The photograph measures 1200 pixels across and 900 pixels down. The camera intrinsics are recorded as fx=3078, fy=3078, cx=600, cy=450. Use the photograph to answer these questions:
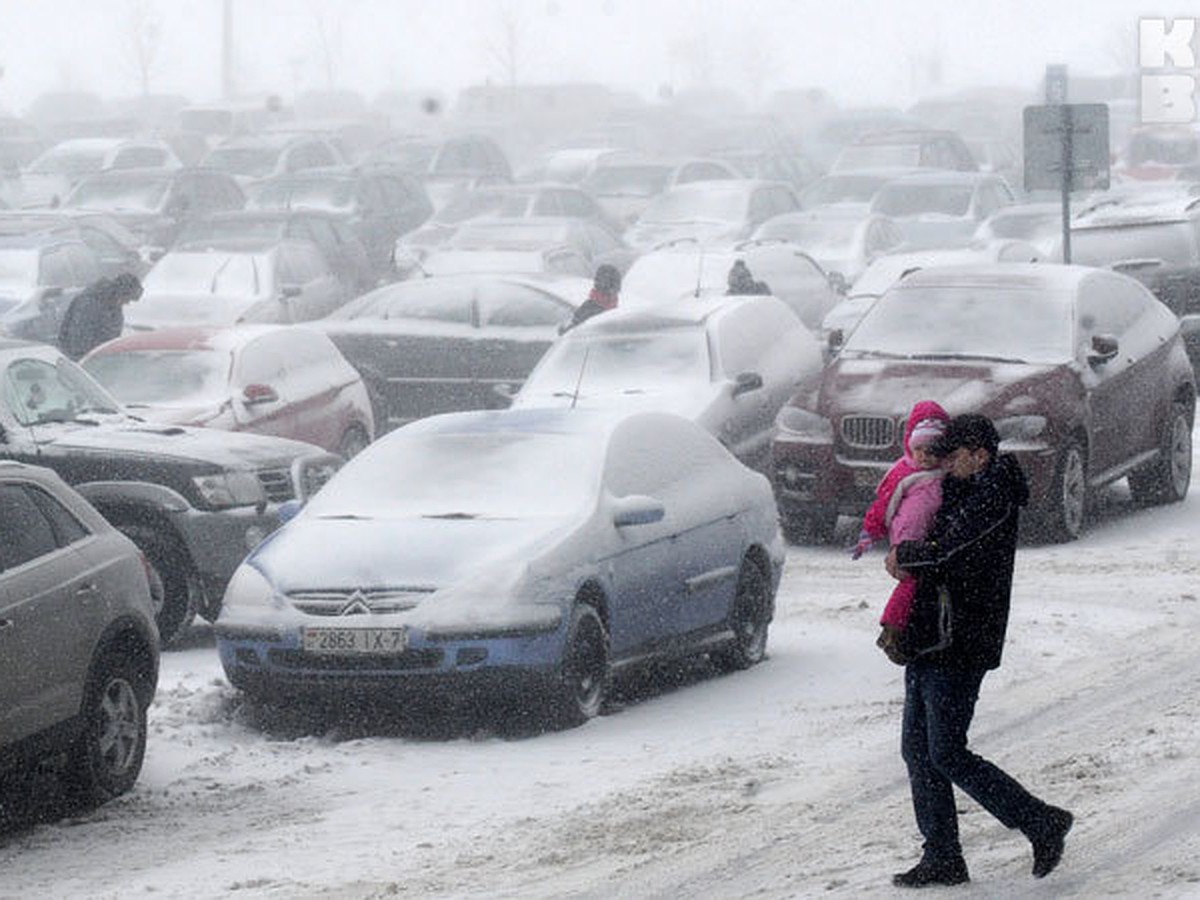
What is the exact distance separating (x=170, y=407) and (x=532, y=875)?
1081 centimetres

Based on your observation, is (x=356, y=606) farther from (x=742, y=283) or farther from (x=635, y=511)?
(x=742, y=283)

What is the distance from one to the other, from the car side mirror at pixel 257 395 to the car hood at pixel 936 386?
3.77 metres

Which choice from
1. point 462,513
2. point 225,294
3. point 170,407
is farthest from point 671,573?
point 225,294

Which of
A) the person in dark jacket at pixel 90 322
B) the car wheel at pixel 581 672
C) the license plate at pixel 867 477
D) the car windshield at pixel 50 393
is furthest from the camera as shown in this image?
the person in dark jacket at pixel 90 322

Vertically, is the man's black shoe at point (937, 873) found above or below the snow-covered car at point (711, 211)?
above

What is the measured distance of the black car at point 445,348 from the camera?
1019 inches

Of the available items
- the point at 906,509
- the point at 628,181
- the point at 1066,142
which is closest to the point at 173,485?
the point at 906,509

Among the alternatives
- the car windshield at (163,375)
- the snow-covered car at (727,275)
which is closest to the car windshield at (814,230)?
the snow-covered car at (727,275)

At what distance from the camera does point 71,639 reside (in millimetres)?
11266

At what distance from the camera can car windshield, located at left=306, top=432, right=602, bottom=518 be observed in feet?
45.2

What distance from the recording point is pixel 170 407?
2017 cm

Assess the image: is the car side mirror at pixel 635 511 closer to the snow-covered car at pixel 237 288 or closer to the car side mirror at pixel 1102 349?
the car side mirror at pixel 1102 349

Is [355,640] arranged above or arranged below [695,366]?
above

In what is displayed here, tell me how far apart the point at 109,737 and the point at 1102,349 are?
29.6 feet
